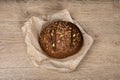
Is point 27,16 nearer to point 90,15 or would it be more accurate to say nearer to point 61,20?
point 61,20

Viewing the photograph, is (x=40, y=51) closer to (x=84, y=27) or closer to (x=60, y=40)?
(x=60, y=40)

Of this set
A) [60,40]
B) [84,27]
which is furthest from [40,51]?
[84,27]

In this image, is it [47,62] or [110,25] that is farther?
[110,25]

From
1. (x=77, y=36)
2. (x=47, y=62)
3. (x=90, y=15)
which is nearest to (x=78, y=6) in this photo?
(x=90, y=15)
